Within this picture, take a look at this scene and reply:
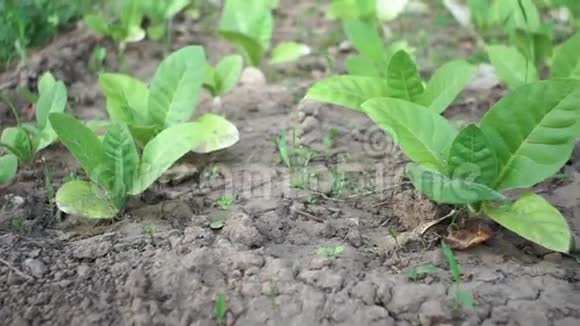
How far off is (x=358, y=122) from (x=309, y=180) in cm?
44

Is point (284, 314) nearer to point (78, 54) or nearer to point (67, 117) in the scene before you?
point (67, 117)

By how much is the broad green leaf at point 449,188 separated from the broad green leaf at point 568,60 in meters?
0.72

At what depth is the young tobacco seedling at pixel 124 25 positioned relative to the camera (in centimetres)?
287

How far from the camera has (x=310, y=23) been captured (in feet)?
11.0

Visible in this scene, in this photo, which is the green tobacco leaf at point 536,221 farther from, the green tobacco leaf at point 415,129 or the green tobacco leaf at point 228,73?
the green tobacco leaf at point 228,73

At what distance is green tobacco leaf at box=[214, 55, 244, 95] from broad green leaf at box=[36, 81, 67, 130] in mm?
534

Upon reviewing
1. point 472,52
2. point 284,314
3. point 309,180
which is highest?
point 472,52

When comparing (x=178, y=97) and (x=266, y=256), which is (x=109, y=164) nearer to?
(x=178, y=97)

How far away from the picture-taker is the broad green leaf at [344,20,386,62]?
2.52m

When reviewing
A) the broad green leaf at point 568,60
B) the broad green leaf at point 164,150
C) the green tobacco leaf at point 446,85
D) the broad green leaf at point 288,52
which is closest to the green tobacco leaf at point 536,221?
the green tobacco leaf at point 446,85

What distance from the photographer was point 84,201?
192 cm

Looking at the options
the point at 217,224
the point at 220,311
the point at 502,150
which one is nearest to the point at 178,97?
the point at 217,224

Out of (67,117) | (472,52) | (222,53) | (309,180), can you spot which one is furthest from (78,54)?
(472,52)

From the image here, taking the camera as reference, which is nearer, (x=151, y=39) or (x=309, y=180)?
(x=309, y=180)
